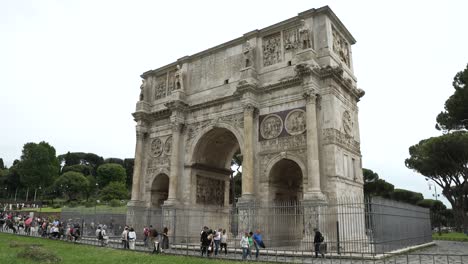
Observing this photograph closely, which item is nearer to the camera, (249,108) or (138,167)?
(249,108)

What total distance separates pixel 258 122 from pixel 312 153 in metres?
3.95

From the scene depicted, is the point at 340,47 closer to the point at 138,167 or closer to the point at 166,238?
the point at 166,238

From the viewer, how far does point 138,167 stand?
79.3 feet

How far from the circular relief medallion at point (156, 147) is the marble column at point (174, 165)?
2.05 metres

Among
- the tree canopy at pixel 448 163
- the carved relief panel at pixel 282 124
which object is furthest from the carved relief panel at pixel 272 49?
the tree canopy at pixel 448 163

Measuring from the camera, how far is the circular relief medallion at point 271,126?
18938 mm

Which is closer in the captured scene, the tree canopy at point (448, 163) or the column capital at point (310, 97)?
the column capital at point (310, 97)

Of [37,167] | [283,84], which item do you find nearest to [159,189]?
[283,84]

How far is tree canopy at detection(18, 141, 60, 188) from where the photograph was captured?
53.5 metres

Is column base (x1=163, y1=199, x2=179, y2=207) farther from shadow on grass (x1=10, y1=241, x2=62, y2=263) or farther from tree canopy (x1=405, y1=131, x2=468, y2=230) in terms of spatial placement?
tree canopy (x1=405, y1=131, x2=468, y2=230)

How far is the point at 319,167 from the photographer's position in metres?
17.1

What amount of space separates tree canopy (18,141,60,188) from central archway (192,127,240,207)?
40.0 m

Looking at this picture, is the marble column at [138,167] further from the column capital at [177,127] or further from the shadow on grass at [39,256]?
the shadow on grass at [39,256]

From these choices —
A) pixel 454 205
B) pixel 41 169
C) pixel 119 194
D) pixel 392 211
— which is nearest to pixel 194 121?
pixel 392 211
